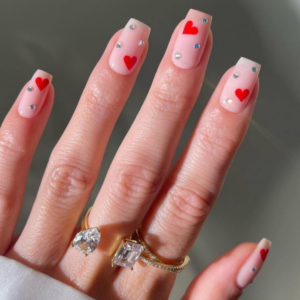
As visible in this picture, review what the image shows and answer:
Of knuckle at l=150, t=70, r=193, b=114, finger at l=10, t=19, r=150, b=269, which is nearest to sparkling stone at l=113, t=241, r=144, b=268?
finger at l=10, t=19, r=150, b=269

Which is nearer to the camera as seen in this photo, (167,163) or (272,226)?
(167,163)

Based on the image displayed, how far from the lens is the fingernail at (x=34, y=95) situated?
0.60m

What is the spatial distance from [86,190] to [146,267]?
0.51 feet

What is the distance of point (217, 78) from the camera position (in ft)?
3.32

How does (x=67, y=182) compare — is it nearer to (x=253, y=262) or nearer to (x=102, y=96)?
(x=102, y=96)

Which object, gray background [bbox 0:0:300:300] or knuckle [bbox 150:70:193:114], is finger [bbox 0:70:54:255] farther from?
gray background [bbox 0:0:300:300]

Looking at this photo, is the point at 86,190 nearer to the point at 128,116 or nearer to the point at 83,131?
the point at 83,131

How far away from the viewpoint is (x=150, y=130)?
1.83ft

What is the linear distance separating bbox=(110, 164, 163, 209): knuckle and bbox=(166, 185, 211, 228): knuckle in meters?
0.03

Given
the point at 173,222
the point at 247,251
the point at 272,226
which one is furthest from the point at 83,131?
the point at 272,226

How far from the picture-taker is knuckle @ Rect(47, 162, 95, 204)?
59 cm

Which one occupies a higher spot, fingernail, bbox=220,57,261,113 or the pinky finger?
fingernail, bbox=220,57,261,113

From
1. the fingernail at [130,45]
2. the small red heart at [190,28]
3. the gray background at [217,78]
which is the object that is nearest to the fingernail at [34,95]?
the fingernail at [130,45]

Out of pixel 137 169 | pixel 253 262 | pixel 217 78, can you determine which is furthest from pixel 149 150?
pixel 217 78
